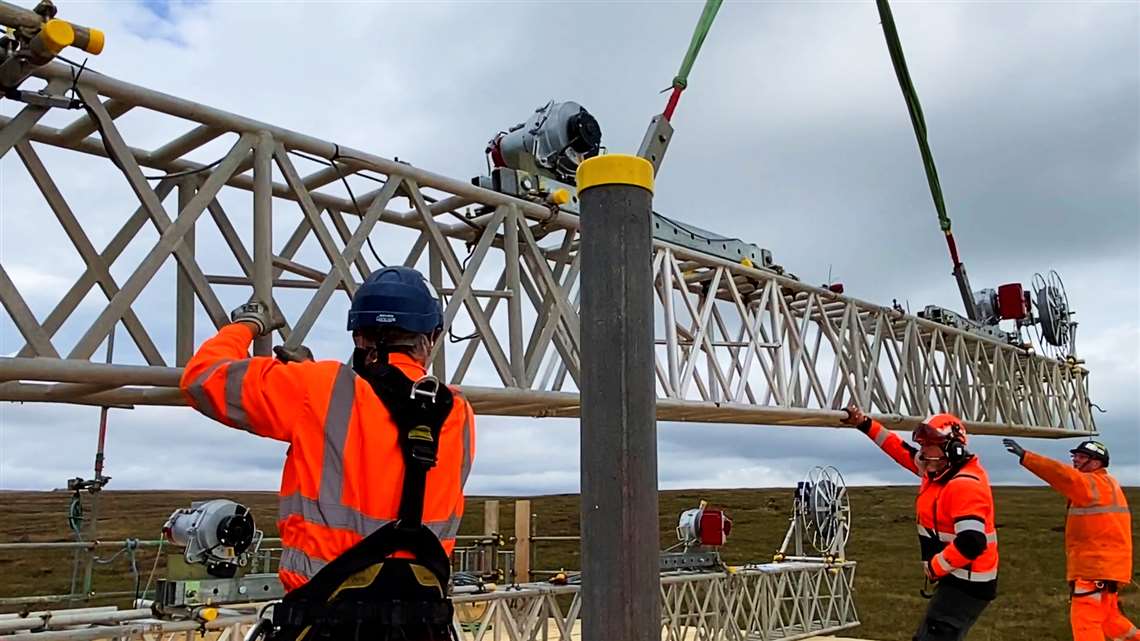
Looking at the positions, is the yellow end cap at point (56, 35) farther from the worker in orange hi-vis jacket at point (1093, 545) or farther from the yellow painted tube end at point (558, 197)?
the worker in orange hi-vis jacket at point (1093, 545)

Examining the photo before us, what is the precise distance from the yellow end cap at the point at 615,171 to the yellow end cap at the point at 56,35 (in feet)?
11.2

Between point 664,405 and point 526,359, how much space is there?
148cm

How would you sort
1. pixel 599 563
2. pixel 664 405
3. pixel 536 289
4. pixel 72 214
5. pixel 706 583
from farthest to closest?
pixel 706 583
pixel 664 405
pixel 536 289
pixel 72 214
pixel 599 563

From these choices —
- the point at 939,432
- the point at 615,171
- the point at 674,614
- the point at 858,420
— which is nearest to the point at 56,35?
the point at 615,171

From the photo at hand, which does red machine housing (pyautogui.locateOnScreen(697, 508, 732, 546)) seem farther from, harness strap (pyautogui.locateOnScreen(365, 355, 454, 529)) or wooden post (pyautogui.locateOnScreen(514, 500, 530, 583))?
harness strap (pyautogui.locateOnScreen(365, 355, 454, 529))

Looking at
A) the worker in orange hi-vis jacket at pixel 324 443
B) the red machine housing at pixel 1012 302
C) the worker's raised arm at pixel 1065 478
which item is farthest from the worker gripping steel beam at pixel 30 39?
the red machine housing at pixel 1012 302

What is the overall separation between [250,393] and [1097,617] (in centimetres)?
878

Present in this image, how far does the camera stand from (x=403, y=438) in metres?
3.02

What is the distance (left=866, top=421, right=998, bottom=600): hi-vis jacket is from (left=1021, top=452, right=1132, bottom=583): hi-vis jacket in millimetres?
1922

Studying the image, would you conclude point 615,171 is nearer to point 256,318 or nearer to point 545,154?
point 256,318

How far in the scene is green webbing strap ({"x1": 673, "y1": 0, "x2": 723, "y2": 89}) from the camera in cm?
443

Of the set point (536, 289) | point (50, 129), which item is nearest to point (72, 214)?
point (50, 129)

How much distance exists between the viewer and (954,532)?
7.47m

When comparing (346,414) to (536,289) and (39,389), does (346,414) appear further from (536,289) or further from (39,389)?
(536,289)
